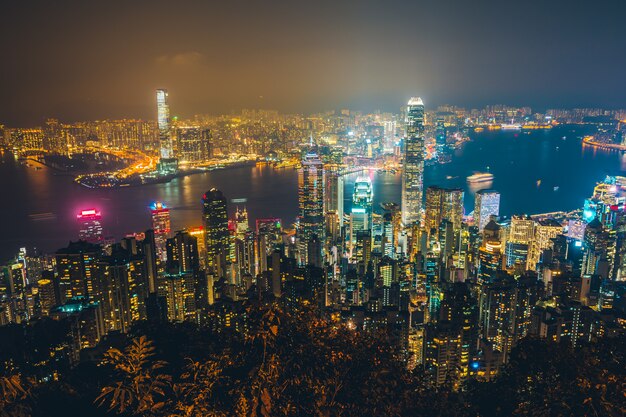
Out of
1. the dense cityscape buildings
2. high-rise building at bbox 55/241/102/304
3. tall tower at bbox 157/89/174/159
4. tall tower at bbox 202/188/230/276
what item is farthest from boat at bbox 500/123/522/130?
high-rise building at bbox 55/241/102/304

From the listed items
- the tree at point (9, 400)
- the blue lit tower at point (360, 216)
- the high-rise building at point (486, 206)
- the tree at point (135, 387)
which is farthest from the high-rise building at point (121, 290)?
the high-rise building at point (486, 206)

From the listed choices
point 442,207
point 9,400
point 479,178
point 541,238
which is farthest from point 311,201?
point 9,400

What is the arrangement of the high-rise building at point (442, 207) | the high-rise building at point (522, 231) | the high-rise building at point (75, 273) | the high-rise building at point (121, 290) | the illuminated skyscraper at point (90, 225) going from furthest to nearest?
the high-rise building at point (442, 207), the high-rise building at point (522, 231), the illuminated skyscraper at point (90, 225), the high-rise building at point (75, 273), the high-rise building at point (121, 290)

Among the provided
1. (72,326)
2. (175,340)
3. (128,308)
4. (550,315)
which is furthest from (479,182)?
(175,340)

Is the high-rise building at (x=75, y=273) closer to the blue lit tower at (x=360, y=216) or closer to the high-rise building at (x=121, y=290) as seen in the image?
the high-rise building at (x=121, y=290)

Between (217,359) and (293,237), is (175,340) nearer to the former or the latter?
(217,359)

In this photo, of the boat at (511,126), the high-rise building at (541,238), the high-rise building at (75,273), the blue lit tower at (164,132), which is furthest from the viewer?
the boat at (511,126)

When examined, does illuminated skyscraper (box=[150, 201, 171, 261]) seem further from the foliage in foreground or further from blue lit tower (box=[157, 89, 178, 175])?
the foliage in foreground

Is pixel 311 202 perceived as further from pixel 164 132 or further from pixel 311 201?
pixel 164 132
